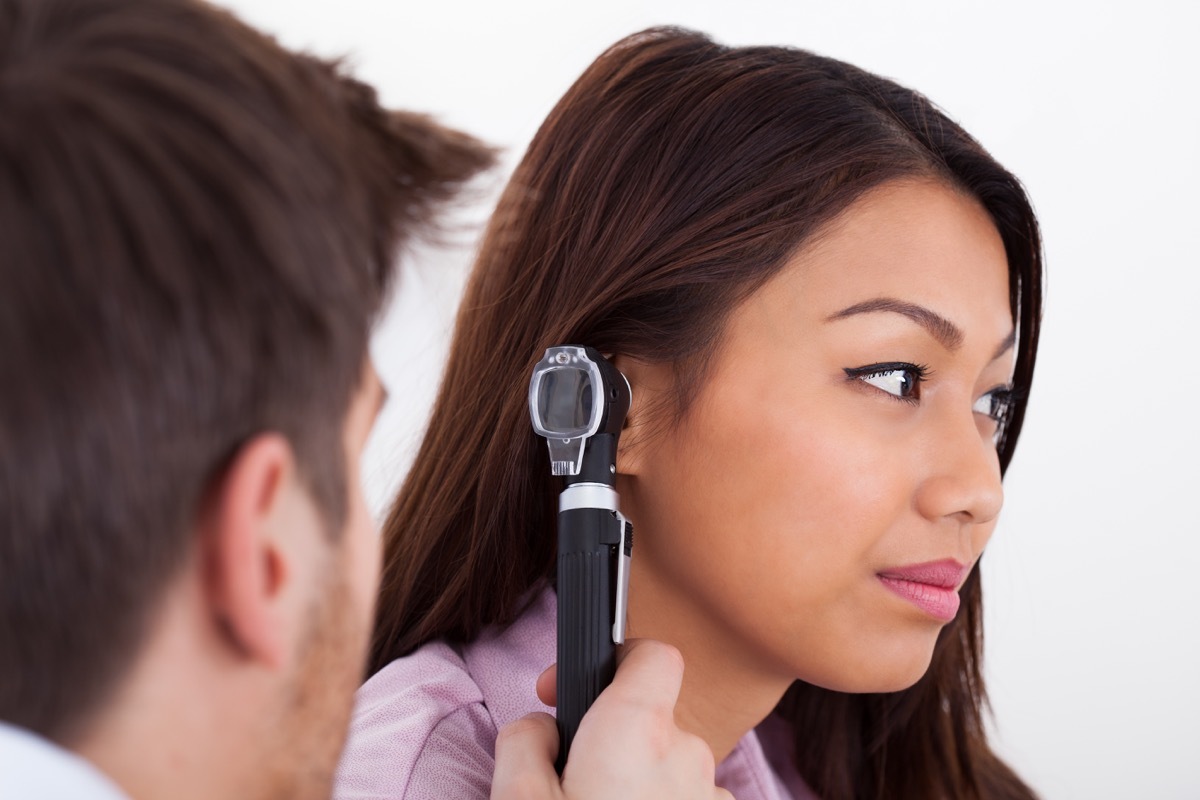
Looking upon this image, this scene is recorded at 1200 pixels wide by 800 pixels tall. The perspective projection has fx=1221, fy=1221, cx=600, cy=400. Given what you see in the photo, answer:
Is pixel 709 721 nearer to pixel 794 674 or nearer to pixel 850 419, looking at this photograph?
pixel 794 674

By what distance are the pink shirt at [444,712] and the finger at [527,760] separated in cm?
15

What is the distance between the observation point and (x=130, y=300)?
26.2 inches

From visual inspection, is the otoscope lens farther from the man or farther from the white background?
the white background

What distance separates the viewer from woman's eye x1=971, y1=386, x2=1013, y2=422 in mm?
1727

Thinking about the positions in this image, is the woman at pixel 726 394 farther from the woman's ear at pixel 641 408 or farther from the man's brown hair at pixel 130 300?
the man's brown hair at pixel 130 300

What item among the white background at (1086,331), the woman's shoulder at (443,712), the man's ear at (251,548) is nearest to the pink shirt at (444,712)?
the woman's shoulder at (443,712)

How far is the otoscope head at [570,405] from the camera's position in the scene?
1279 millimetres

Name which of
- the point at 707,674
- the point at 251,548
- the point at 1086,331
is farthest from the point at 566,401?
the point at 1086,331

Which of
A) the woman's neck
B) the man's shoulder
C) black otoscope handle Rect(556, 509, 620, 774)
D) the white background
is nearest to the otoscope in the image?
black otoscope handle Rect(556, 509, 620, 774)

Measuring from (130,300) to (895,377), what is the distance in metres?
1.00

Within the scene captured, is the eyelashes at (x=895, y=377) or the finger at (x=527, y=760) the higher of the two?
the eyelashes at (x=895, y=377)

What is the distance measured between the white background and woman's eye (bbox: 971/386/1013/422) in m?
0.81

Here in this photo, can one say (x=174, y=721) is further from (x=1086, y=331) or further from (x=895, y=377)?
(x=1086, y=331)

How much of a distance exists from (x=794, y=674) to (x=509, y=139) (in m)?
1.33
